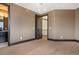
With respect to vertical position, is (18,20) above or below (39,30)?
above

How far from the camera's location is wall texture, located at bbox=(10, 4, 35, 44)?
5.90m

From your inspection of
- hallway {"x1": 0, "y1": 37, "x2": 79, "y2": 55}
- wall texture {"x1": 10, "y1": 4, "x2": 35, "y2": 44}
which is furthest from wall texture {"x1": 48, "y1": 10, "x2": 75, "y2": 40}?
hallway {"x1": 0, "y1": 37, "x2": 79, "y2": 55}

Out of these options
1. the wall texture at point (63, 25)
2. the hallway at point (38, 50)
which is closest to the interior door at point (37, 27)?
the wall texture at point (63, 25)

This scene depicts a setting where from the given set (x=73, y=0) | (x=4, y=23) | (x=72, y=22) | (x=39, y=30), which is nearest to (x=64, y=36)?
(x=72, y=22)

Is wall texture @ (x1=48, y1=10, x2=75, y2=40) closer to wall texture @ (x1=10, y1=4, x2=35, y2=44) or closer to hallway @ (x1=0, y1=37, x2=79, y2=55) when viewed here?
wall texture @ (x1=10, y1=4, x2=35, y2=44)

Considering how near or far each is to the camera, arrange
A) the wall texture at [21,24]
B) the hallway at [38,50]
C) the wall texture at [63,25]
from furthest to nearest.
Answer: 1. the wall texture at [63,25]
2. the wall texture at [21,24]
3. the hallway at [38,50]

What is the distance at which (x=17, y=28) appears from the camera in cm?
637

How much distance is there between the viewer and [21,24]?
22.5 ft

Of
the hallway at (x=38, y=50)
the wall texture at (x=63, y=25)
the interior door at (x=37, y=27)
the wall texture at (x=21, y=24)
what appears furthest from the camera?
the interior door at (x=37, y=27)

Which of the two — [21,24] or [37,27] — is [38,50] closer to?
[21,24]

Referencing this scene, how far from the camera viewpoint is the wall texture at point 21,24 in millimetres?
5902

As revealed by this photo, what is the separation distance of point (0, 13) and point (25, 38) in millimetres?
2789

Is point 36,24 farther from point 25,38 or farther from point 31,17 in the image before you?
point 25,38

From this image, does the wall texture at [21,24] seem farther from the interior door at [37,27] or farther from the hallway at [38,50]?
the hallway at [38,50]
